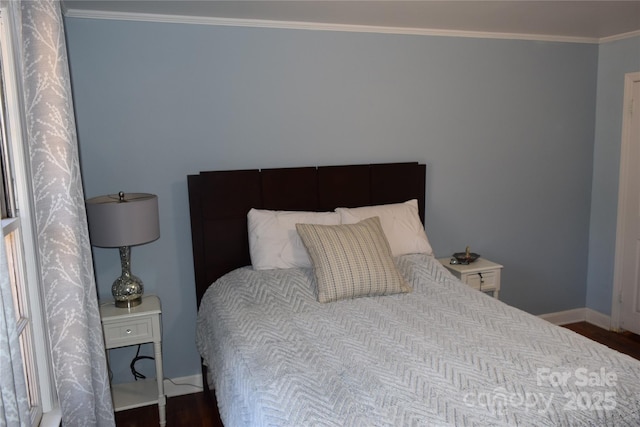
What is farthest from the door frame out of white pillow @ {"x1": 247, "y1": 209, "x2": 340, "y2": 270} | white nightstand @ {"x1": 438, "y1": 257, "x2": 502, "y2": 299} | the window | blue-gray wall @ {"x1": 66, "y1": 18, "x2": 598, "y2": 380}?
the window

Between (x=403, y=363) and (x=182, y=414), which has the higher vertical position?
(x=403, y=363)

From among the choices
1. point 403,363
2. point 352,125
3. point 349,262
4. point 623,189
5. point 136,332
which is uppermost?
point 352,125

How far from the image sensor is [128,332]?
271 centimetres

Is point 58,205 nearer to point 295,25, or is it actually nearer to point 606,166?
point 295,25

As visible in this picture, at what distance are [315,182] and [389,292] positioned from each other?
36.2 inches

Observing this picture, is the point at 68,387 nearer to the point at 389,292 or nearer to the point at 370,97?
the point at 389,292

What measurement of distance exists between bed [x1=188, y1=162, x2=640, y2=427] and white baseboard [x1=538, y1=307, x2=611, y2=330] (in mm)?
1665

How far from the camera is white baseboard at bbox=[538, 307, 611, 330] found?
4070 mm

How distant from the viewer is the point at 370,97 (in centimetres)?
336

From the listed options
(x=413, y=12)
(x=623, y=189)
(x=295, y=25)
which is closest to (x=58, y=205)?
(x=295, y=25)

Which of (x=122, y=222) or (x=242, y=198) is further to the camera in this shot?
(x=242, y=198)

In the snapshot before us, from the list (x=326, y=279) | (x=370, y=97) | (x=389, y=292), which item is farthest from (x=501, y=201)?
(x=326, y=279)

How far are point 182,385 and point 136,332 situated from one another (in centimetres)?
63

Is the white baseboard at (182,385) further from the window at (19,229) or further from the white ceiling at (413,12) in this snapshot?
the white ceiling at (413,12)
